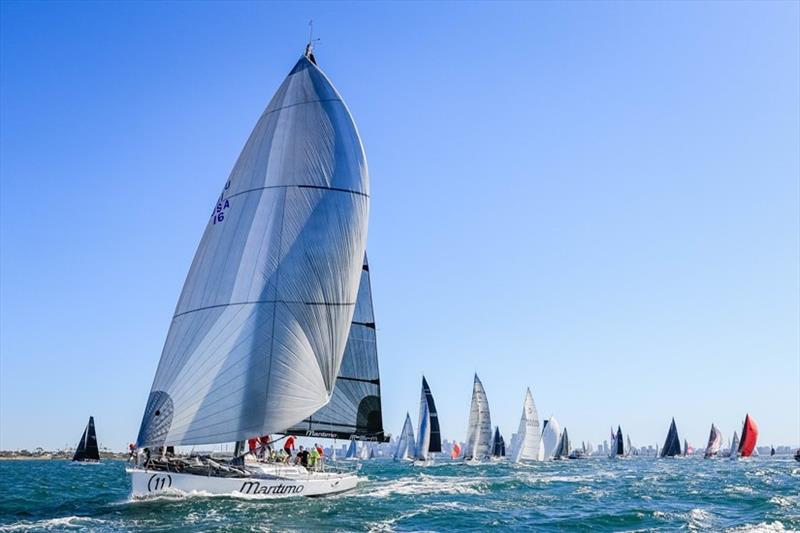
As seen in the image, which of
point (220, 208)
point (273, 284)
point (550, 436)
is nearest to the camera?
point (273, 284)

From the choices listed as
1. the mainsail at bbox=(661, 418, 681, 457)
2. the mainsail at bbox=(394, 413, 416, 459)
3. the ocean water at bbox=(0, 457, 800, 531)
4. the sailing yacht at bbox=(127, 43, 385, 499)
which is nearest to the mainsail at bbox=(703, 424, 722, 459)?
the mainsail at bbox=(661, 418, 681, 457)

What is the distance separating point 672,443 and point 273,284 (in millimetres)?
116730

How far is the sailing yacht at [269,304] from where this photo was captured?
24.9 m

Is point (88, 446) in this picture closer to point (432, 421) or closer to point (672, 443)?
point (432, 421)

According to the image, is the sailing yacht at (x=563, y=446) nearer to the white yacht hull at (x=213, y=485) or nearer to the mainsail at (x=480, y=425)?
the mainsail at (x=480, y=425)

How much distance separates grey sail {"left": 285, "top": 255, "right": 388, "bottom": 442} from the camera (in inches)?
1282

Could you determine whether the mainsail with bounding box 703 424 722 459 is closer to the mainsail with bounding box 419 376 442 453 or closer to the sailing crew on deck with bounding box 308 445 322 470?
the mainsail with bounding box 419 376 442 453

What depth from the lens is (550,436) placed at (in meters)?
92.9

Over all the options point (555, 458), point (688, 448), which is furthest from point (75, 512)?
point (688, 448)

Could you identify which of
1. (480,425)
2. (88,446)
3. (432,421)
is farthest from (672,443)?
(88,446)

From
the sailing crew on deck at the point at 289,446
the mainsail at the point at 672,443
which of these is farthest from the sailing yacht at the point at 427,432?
the mainsail at the point at 672,443

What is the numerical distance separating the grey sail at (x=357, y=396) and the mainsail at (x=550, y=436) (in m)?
62.4

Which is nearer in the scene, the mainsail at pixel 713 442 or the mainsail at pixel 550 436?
the mainsail at pixel 550 436

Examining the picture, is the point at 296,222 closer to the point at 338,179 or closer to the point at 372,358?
the point at 338,179
